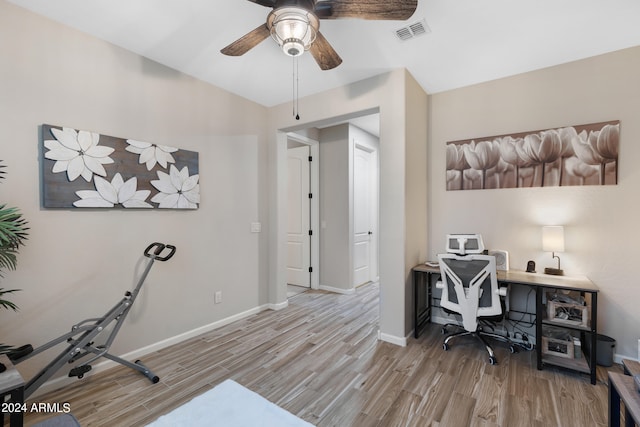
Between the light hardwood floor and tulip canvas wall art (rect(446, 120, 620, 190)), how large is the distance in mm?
1690

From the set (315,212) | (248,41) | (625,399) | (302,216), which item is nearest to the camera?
(625,399)

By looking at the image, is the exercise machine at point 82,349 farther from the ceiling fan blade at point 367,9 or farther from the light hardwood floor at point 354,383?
the ceiling fan blade at point 367,9

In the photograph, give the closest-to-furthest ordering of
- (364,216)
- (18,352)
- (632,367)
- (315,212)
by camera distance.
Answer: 1. (632,367)
2. (18,352)
3. (315,212)
4. (364,216)

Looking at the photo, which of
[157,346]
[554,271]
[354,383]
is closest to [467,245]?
[554,271]

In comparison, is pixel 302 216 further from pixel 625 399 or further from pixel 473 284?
pixel 625 399

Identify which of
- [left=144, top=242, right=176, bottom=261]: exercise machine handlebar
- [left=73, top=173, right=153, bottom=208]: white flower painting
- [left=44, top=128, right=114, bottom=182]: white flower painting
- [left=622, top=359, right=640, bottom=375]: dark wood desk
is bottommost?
[left=622, top=359, right=640, bottom=375]: dark wood desk

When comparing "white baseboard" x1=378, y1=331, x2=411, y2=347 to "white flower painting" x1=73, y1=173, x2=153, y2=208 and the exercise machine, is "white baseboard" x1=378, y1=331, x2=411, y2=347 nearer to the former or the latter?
the exercise machine

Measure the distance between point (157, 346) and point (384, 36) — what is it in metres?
3.46

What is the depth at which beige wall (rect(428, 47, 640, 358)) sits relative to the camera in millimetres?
2521

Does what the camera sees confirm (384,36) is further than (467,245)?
No

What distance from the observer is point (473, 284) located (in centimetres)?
257

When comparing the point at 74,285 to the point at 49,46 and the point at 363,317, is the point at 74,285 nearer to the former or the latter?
the point at 49,46

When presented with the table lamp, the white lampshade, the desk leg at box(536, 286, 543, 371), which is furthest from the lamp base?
the desk leg at box(536, 286, 543, 371)

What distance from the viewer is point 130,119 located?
8.47 ft
